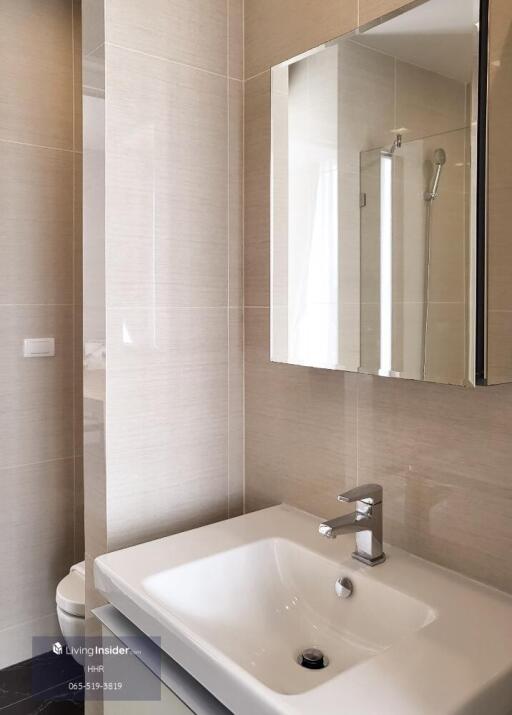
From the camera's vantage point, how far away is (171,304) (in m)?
1.49

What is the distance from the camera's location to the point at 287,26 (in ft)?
4.86

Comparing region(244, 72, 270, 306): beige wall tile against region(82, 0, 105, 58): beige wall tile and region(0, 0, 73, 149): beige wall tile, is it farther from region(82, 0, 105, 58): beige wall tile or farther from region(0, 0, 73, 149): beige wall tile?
region(0, 0, 73, 149): beige wall tile

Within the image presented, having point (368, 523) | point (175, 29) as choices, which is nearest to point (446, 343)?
point (368, 523)

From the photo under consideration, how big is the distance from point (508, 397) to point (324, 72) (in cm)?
75

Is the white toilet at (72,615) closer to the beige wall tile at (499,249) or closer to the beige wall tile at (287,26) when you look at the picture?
the beige wall tile at (499,249)

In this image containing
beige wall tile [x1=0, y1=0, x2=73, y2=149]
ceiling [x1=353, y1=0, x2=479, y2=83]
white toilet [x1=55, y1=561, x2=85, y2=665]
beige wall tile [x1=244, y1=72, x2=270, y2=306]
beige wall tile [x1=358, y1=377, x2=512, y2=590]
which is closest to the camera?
ceiling [x1=353, y1=0, x2=479, y2=83]

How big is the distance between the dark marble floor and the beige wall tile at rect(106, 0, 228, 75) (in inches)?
79.4

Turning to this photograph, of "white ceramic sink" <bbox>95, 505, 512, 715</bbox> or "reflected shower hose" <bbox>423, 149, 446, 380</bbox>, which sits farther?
"reflected shower hose" <bbox>423, 149, 446, 380</bbox>

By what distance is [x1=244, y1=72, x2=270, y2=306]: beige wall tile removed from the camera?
1.56 metres

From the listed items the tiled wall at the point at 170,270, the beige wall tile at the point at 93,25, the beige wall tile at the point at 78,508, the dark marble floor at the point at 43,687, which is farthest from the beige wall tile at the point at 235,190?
A: the dark marble floor at the point at 43,687

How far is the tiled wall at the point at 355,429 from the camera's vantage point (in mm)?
1104

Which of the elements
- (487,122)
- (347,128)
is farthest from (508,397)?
(347,128)

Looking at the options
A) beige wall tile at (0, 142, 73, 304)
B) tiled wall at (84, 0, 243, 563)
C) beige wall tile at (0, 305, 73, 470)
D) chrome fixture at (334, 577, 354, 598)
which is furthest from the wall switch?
chrome fixture at (334, 577, 354, 598)

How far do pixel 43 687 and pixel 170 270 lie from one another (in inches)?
63.3
